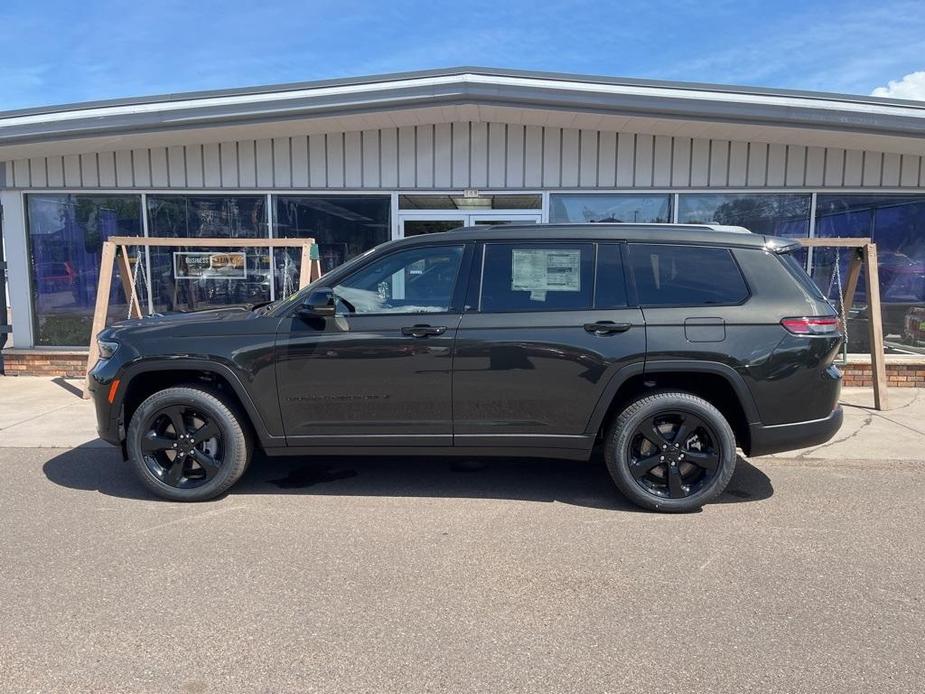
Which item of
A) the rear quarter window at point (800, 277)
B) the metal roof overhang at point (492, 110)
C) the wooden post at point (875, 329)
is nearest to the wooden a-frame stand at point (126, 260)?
the metal roof overhang at point (492, 110)

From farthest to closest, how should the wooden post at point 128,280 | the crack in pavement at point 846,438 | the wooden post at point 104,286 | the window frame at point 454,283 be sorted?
the wooden post at point 128,280, the wooden post at point 104,286, the crack in pavement at point 846,438, the window frame at point 454,283

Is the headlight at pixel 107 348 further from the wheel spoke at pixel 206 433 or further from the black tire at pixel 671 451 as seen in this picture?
the black tire at pixel 671 451

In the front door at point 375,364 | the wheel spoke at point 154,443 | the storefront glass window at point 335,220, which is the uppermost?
the storefront glass window at point 335,220

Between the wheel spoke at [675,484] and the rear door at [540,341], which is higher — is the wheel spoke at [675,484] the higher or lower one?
the lower one

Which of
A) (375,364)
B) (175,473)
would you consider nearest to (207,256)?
(175,473)

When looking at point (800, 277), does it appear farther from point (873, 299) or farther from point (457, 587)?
point (873, 299)

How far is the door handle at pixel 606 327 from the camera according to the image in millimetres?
4207

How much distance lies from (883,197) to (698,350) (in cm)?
643

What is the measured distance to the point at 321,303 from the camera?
4.14 metres

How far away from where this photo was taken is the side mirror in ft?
13.6

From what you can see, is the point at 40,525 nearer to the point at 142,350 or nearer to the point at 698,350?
the point at 142,350

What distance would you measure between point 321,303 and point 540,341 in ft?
4.66

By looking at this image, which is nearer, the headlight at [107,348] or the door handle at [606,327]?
the door handle at [606,327]

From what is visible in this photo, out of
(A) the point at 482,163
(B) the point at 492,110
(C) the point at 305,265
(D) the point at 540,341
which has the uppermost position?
(B) the point at 492,110
